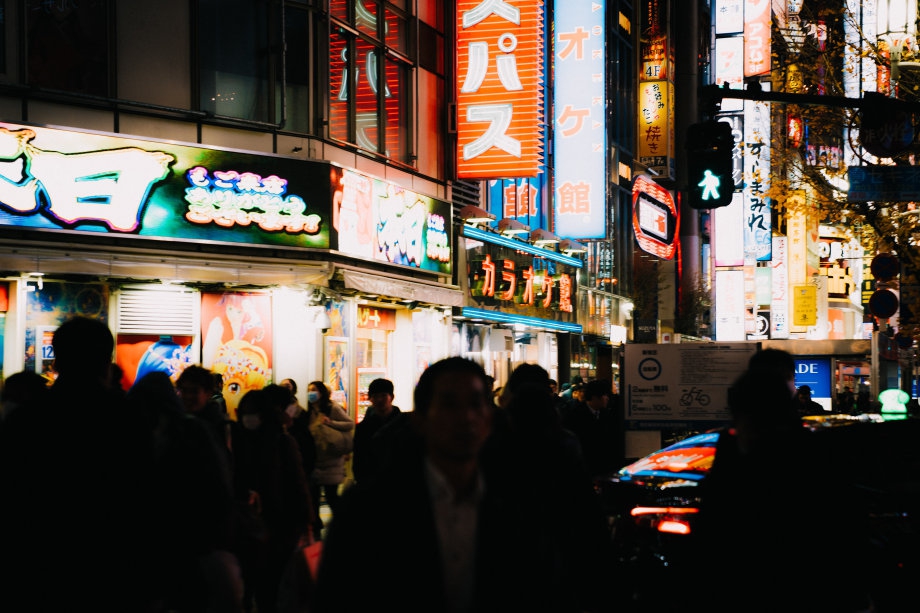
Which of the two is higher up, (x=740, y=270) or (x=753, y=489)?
(x=740, y=270)

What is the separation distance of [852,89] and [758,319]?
13910 millimetres

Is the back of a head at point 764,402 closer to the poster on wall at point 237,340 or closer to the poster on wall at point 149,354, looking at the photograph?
the poster on wall at point 149,354

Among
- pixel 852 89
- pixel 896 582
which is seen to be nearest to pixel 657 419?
pixel 896 582

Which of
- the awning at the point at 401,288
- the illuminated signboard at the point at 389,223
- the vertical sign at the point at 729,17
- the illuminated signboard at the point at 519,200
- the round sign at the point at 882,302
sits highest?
the vertical sign at the point at 729,17

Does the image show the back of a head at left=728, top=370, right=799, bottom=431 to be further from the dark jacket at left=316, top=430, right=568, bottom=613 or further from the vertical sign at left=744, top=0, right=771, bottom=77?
the vertical sign at left=744, top=0, right=771, bottom=77

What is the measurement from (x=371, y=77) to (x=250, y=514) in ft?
50.2

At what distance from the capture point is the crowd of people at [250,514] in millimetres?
3061

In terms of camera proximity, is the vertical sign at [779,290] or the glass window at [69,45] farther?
the vertical sign at [779,290]

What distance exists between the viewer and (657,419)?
14.0m

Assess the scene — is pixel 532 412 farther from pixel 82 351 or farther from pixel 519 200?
pixel 519 200

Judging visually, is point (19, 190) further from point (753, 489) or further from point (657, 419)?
point (753, 489)

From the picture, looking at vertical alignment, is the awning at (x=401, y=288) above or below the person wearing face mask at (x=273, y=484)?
above

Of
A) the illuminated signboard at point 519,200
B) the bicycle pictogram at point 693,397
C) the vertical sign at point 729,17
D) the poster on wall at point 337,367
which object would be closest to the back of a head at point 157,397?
the bicycle pictogram at point 693,397

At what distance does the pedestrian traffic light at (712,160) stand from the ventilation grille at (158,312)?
769cm
